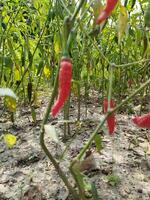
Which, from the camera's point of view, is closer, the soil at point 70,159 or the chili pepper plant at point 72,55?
the chili pepper plant at point 72,55

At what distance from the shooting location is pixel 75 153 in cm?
151

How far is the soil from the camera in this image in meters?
1.25

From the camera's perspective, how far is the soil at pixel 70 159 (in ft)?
4.09

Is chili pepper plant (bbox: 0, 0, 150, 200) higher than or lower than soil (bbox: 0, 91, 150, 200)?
higher

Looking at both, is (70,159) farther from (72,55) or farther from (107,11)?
(107,11)

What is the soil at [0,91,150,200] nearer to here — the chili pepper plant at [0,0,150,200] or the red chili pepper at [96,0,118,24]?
the chili pepper plant at [0,0,150,200]

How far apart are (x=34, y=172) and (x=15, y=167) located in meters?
0.10

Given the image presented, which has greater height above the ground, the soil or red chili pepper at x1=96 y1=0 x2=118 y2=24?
red chili pepper at x1=96 y1=0 x2=118 y2=24

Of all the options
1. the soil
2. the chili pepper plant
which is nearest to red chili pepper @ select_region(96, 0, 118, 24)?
the chili pepper plant

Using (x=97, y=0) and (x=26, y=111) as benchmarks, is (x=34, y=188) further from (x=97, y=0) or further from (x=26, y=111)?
(x=26, y=111)

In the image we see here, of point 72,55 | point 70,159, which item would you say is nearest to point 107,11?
point 70,159

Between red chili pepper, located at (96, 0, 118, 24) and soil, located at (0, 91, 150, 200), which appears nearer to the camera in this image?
red chili pepper, located at (96, 0, 118, 24)

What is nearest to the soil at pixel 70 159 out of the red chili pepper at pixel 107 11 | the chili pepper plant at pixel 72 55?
the chili pepper plant at pixel 72 55

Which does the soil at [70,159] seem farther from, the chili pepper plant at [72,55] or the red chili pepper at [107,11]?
the red chili pepper at [107,11]
